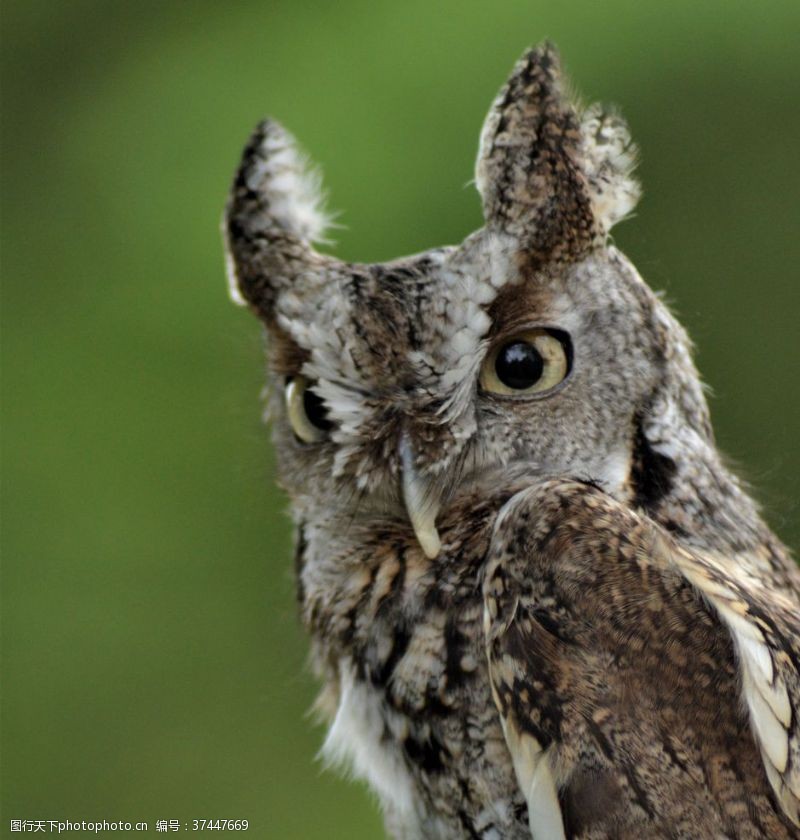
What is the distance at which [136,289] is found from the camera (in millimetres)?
4582

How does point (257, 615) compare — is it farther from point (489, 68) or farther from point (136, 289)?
point (489, 68)

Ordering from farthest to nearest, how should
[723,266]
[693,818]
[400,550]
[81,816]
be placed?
[81,816] < [723,266] < [400,550] < [693,818]

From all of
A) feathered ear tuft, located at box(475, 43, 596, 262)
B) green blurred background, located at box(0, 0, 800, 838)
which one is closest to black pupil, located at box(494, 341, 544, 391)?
feathered ear tuft, located at box(475, 43, 596, 262)

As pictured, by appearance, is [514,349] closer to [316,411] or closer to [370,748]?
[316,411]

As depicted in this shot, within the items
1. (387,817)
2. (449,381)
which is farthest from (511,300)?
(387,817)

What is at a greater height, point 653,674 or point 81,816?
point 653,674

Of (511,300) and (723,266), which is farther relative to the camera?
(723,266)

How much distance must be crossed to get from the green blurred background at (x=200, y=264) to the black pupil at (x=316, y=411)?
2.15 metres

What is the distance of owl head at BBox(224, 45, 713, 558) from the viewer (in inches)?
71.0

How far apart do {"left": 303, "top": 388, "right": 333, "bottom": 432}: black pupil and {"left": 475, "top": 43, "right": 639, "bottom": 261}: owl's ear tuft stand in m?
0.44

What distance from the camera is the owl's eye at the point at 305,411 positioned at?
2006mm

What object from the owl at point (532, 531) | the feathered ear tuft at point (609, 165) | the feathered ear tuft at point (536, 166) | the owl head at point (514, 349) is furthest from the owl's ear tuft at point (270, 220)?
the feathered ear tuft at point (609, 165)

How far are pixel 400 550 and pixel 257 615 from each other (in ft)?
9.48

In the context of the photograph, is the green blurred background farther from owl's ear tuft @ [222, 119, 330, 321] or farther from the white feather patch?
the white feather patch
